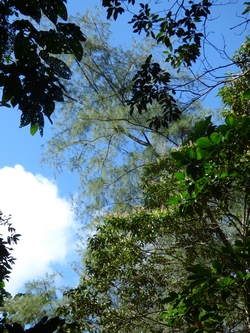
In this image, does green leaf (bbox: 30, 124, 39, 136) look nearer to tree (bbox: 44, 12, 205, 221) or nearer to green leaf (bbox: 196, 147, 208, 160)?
green leaf (bbox: 196, 147, 208, 160)

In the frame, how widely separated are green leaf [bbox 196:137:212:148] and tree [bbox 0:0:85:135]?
1.39 ft

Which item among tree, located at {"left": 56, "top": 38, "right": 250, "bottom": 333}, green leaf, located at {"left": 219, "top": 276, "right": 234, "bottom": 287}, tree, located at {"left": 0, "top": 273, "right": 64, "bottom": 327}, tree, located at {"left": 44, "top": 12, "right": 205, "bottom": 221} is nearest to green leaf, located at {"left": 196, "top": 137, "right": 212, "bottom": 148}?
green leaf, located at {"left": 219, "top": 276, "right": 234, "bottom": 287}

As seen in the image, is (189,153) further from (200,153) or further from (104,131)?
(104,131)

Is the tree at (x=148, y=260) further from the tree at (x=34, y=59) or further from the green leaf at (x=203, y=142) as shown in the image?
the tree at (x=34, y=59)

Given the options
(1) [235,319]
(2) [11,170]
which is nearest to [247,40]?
(1) [235,319]

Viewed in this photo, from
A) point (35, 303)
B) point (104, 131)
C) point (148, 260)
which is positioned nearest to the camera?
point (148, 260)

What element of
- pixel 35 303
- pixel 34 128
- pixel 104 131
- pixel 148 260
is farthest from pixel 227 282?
pixel 104 131

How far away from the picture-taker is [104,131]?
4559 mm

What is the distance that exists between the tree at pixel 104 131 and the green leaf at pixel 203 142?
299cm

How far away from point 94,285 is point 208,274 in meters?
1.91

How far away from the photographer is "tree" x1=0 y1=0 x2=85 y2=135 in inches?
30.2

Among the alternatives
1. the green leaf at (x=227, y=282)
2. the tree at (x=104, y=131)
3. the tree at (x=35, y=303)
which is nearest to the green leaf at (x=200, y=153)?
the green leaf at (x=227, y=282)

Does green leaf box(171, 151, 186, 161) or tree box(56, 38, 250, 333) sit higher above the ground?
tree box(56, 38, 250, 333)

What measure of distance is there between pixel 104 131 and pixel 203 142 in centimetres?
350
